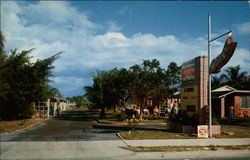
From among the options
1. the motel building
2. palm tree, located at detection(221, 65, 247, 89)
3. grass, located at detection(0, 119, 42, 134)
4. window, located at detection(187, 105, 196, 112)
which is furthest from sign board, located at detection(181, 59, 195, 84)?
palm tree, located at detection(221, 65, 247, 89)

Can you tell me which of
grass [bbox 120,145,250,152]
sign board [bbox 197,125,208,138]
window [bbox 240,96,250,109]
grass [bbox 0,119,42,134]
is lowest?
grass [bbox 0,119,42,134]

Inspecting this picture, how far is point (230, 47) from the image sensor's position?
11.7 m

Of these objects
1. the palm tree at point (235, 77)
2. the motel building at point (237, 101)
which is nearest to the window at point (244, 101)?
the motel building at point (237, 101)

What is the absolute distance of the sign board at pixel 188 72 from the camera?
1509cm

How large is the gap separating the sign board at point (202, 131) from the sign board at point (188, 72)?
3.28m

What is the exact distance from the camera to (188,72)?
15.6 meters

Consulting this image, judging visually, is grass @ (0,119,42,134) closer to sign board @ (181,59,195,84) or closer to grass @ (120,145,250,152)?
grass @ (120,145,250,152)

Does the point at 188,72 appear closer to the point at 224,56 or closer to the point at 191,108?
the point at 191,108

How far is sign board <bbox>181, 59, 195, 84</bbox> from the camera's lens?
1509cm

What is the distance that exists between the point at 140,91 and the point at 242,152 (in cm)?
1533

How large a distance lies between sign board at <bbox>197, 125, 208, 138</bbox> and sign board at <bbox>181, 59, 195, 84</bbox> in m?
3.28

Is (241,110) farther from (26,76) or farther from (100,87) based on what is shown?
(26,76)

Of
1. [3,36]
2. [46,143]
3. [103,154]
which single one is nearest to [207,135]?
[103,154]

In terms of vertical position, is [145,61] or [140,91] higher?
[145,61]
